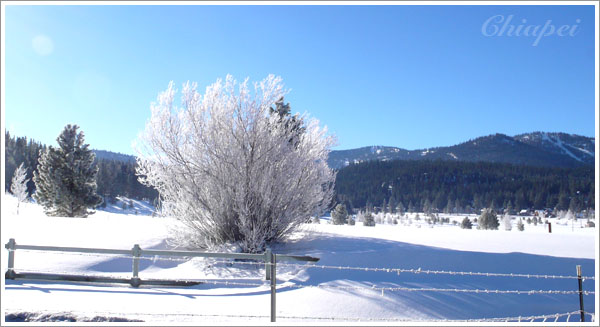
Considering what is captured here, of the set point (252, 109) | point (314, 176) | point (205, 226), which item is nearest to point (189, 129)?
point (252, 109)

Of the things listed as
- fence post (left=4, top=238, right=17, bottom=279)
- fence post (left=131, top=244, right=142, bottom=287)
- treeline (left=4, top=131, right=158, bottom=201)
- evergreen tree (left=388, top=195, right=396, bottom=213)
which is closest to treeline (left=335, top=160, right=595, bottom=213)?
evergreen tree (left=388, top=195, right=396, bottom=213)

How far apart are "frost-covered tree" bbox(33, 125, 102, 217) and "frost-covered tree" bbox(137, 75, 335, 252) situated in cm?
1669

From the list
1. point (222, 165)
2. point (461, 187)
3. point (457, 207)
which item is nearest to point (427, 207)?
point (457, 207)

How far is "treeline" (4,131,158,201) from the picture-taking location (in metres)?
72.9

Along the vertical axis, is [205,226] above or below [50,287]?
above

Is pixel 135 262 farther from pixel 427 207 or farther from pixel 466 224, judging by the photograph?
pixel 427 207

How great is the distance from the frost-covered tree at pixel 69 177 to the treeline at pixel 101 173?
4143 cm

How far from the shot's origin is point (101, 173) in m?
80.6

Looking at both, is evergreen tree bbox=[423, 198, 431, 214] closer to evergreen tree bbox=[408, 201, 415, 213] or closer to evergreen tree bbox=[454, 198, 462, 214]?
evergreen tree bbox=[408, 201, 415, 213]

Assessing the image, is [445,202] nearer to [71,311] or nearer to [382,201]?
[382,201]

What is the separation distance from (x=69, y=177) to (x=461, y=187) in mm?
125785

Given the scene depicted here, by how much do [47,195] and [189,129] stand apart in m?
19.6

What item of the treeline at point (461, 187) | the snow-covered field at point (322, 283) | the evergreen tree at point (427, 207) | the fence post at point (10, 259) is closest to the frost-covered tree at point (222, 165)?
the snow-covered field at point (322, 283)

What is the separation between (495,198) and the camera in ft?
391
